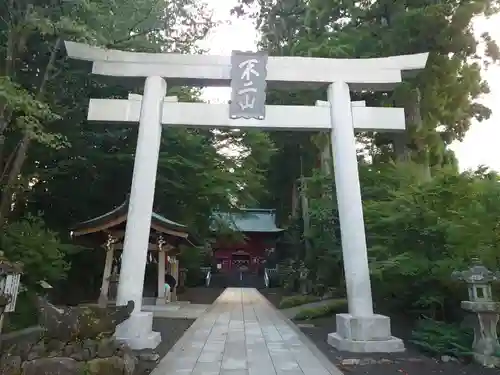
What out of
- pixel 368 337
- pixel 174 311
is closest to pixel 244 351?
pixel 368 337

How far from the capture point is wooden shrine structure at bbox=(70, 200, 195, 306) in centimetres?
1187

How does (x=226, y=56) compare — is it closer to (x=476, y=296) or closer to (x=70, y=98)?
(x=70, y=98)

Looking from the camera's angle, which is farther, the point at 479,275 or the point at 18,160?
the point at 18,160

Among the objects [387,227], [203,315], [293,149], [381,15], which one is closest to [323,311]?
[203,315]

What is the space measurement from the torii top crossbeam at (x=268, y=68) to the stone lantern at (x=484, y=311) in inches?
161

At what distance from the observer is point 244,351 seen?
664cm

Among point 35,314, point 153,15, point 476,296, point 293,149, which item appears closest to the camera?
point 476,296

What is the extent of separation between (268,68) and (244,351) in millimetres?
5243

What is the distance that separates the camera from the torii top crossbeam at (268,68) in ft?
26.0

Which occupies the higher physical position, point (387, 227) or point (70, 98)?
point (70, 98)

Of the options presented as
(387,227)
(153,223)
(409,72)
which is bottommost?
(387,227)

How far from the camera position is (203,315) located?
11.5 metres

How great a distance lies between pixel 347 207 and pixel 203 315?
5903mm

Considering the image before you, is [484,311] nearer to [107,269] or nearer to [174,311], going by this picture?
[174,311]
